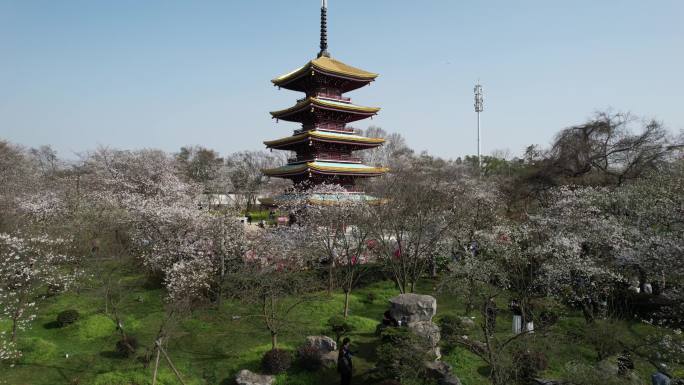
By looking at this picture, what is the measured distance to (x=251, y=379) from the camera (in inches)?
500

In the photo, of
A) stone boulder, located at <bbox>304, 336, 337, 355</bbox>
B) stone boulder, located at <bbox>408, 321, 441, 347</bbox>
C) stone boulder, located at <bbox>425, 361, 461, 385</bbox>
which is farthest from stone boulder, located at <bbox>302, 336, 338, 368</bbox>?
stone boulder, located at <bbox>425, 361, 461, 385</bbox>

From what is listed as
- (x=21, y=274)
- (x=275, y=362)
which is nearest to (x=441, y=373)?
(x=275, y=362)

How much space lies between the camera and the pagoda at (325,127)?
29750 millimetres

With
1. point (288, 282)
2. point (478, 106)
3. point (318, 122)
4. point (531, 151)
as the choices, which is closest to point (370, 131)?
point (478, 106)

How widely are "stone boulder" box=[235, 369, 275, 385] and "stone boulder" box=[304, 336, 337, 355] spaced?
1896 mm

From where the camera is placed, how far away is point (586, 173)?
3109 cm

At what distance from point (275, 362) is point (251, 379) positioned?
3.17ft

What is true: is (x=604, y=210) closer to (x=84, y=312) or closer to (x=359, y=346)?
(x=359, y=346)

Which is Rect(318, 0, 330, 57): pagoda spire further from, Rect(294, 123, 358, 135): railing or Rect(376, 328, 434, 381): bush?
Rect(376, 328, 434, 381): bush

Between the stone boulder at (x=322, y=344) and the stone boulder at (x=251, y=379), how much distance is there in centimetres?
190

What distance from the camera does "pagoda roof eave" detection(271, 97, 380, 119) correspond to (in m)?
29.6

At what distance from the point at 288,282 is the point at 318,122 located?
17037 mm

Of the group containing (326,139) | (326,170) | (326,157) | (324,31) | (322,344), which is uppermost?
(324,31)

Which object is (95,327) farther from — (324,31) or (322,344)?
(324,31)
